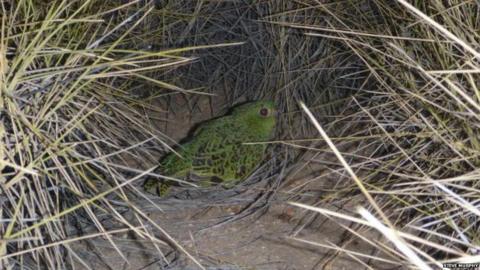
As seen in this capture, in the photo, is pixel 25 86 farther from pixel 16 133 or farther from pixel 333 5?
pixel 333 5

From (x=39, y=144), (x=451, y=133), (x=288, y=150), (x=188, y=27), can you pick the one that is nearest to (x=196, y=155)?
(x=288, y=150)

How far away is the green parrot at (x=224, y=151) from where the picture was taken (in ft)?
7.07

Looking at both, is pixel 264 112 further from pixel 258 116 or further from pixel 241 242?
pixel 241 242

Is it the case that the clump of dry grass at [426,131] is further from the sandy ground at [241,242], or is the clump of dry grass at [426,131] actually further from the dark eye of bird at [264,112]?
the dark eye of bird at [264,112]

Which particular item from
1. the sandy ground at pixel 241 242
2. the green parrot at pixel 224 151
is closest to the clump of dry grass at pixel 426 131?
the sandy ground at pixel 241 242

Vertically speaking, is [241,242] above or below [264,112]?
below

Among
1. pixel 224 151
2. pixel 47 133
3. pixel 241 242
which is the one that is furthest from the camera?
pixel 224 151

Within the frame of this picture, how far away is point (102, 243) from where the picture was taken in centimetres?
178

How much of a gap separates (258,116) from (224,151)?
0.59ft

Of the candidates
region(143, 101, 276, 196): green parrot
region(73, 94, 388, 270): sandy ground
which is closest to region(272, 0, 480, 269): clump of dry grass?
region(73, 94, 388, 270): sandy ground

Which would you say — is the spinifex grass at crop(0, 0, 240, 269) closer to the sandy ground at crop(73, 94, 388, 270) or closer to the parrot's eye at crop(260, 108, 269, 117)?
the sandy ground at crop(73, 94, 388, 270)

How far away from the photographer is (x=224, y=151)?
2213 mm

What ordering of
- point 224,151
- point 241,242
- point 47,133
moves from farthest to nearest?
point 224,151, point 241,242, point 47,133

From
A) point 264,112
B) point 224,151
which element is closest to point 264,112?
point 264,112
